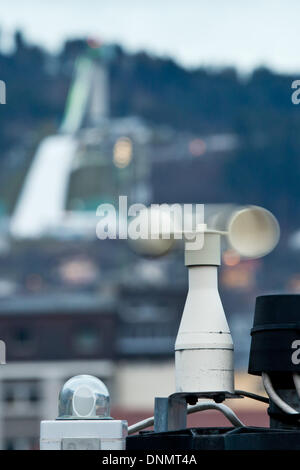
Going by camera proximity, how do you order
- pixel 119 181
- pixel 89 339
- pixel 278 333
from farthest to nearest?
1. pixel 119 181
2. pixel 89 339
3. pixel 278 333

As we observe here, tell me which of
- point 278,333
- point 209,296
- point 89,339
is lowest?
point 278,333

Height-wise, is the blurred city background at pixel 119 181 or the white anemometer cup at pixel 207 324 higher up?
the blurred city background at pixel 119 181

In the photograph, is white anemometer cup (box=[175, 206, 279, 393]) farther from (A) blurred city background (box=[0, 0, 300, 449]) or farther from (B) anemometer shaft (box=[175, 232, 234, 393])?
(A) blurred city background (box=[0, 0, 300, 449])

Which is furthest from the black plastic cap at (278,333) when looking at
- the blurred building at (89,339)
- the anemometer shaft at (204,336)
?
the blurred building at (89,339)

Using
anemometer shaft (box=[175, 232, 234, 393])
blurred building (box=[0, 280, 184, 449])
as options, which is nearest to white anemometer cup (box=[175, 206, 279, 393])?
anemometer shaft (box=[175, 232, 234, 393])

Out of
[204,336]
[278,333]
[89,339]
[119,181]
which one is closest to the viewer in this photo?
[278,333]

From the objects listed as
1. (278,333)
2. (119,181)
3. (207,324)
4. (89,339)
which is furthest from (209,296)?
(119,181)

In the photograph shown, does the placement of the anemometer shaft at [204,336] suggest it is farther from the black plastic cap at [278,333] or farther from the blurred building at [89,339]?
the blurred building at [89,339]

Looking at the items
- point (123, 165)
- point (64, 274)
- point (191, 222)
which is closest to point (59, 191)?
point (123, 165)

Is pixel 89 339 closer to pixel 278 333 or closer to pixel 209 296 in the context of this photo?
pixel 209 296

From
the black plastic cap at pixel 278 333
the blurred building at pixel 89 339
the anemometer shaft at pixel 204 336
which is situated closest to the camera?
the black plastic cap at pixel 278 333

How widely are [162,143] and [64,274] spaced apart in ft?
79.3

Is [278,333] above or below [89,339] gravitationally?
below
